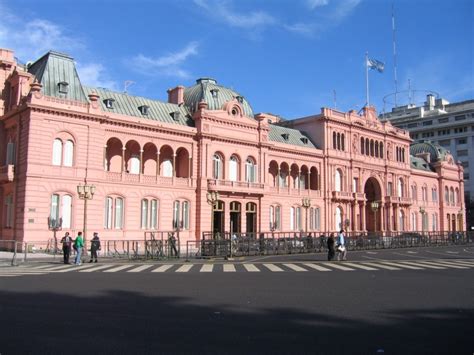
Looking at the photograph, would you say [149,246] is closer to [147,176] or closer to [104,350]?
[147,176]

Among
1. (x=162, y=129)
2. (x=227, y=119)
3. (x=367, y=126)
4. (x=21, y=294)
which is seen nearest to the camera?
(x=21, y=294)

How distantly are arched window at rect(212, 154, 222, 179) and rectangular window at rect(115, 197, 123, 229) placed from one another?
35.6 ft

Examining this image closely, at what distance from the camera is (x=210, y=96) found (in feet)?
176

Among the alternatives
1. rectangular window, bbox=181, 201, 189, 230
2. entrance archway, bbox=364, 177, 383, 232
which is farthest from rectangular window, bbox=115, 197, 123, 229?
entrance archway, bbox=364, 177, 383, 232

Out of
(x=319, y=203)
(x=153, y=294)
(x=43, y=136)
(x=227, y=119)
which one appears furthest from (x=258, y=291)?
(x=319, y=203)

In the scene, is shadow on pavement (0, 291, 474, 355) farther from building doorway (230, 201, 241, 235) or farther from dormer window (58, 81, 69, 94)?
building doorway (230, 201, 241, 235)

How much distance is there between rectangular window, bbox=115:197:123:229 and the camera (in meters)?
43.6

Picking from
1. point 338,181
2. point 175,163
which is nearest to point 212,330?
point 175,163

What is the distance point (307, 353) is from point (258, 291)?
22.9 feet

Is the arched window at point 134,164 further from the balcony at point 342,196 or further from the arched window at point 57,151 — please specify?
the balcony at point 342,196

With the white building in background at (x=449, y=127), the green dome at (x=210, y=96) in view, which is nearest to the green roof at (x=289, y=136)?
the green dome at (x=210, y=96)

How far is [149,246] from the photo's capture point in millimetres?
33062

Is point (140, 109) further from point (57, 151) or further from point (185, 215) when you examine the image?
point (185, 215)

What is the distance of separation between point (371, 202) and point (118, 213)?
130ft
